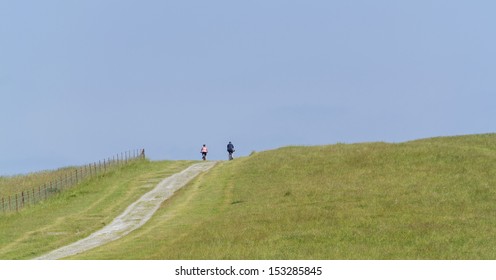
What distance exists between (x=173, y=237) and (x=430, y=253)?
15091 mm

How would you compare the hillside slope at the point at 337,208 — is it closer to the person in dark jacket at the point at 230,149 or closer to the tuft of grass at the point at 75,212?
the tuft of grass at the point at 75,212

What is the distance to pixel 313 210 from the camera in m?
47.8

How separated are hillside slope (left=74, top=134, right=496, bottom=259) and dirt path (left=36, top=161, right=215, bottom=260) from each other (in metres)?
1.19

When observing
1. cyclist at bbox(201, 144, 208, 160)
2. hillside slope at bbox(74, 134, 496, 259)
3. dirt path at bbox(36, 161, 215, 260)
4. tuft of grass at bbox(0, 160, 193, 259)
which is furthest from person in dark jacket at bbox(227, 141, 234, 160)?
dirt path at bbox(36, 161, 215, 260)

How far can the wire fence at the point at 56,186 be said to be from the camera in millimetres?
69125

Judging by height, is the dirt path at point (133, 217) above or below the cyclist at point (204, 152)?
below

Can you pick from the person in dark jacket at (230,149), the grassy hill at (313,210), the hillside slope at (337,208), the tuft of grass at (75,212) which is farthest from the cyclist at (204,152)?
the hillside slope at (337,208)

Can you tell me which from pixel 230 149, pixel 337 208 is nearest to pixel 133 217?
pixel 337 208

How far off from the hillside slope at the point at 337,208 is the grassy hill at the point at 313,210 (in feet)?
0.25

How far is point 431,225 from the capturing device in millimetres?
40062

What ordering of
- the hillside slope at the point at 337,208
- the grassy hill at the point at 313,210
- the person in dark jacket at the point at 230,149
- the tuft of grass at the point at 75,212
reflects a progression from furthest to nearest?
the person in dark jacket at the point at 230,149
the tuft of grass at the point at 75,212
the grassy hill at the point at 313,210
the hillside slope at the point at 337,208

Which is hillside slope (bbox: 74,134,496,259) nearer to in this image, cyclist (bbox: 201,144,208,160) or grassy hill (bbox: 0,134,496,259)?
grassy hill (bbox: 0,134,496,259)

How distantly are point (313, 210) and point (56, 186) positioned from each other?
34.4 m

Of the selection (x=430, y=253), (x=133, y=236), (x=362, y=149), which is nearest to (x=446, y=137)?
(x=362, y=149)
